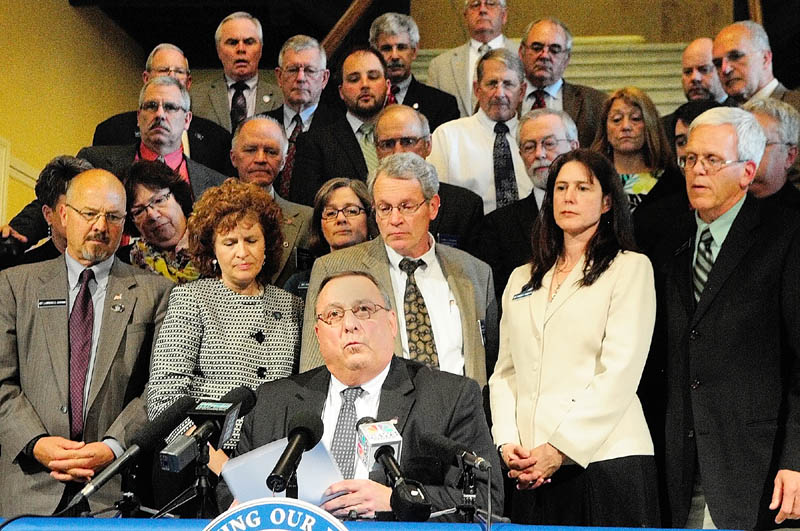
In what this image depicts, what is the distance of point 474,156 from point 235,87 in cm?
148

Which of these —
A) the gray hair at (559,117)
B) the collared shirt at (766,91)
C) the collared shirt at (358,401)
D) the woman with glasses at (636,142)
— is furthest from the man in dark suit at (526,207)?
the collared shirt at (358,401)

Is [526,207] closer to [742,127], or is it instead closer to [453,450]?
[742,127]

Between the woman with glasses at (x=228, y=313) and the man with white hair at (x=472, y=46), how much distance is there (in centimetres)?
264

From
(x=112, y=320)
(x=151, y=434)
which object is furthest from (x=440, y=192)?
(x=151, y=434)

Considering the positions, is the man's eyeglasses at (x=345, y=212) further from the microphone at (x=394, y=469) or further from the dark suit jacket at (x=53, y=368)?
the microphone at (x=394, y=469)

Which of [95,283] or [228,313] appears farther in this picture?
[95,283]

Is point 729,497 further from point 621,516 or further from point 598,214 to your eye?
point 598,214

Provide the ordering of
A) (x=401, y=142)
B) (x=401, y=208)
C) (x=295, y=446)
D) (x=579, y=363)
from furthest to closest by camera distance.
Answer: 1. (x=401, y=142)
2. (x=401, y=208)
3. (x=579, y=363)
4. (x=295, y=446)

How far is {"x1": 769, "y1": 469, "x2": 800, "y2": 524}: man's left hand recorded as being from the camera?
326cm

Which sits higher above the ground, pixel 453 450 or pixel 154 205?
pixel 154 205

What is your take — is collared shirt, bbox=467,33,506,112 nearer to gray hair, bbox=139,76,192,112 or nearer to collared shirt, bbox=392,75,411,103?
collared shirt, bbox=392,75,411,103

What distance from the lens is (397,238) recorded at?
13.5 feet

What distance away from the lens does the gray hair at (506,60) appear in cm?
560

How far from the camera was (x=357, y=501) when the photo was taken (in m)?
2.75
